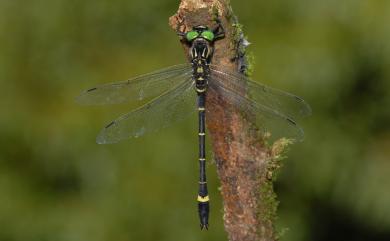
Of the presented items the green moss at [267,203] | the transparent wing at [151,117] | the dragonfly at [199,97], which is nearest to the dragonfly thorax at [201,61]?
the dragonfly at [199,97]

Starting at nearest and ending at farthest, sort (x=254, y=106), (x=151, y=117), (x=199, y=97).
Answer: (x=254, y=106)
(x=199, y=97)
(x=151, y=117)

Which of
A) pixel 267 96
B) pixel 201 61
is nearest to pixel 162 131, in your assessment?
pixel 267 96

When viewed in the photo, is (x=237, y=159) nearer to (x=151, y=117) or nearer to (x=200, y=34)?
(x=200, y=34)

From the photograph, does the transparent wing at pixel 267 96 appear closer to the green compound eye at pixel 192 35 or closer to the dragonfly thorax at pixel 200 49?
the dragonfly thorax at pixel 200 49

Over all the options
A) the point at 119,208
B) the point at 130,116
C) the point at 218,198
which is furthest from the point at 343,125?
the point at 130,116

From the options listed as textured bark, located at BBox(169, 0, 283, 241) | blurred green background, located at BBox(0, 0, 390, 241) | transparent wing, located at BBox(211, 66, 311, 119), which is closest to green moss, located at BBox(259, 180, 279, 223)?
textured bark, located at BBox(169, 0, 283, 241)

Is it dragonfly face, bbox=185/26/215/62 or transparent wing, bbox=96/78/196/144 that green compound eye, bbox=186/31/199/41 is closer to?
dragonfly face, bbox=185/26/215/62
